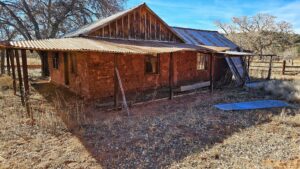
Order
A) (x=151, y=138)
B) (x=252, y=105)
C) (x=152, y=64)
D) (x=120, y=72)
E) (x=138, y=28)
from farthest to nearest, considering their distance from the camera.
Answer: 1. (x=152, y=64)
2. (x=138, y=28)
3. (x=120, y=72)
4. (x=252, y=105)
5. (x=151, y=138)

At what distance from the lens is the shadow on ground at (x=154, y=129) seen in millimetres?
4539

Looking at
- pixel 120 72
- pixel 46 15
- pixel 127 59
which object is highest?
pixel 46 15

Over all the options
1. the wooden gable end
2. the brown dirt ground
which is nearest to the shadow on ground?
the brown dirt ground

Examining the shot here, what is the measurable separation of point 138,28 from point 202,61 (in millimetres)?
5159

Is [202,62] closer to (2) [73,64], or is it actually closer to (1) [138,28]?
(1) [138,28]

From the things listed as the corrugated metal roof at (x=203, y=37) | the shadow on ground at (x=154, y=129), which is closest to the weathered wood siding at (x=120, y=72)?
the shadow on ground at (x=154, y=129)

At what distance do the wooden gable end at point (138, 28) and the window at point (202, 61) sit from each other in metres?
2.37

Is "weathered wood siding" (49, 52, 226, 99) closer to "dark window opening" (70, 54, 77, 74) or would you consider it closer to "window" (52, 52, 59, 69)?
"dark window opening" (70, 54, 77, 74)

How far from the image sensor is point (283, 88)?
11.1m

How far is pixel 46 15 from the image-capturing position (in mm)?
17109

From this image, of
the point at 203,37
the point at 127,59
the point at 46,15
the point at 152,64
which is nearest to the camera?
the point at 127,59

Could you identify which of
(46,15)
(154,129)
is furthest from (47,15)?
(154,129)

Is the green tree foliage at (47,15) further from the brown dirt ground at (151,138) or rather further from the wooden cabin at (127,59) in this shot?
the brown dirt ground at (151,138)

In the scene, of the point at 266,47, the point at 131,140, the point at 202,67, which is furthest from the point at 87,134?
the point at 266,47
